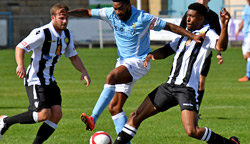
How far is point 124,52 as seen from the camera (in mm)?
8680

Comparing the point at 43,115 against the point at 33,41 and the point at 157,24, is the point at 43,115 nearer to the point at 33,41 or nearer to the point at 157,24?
the point at 33,41

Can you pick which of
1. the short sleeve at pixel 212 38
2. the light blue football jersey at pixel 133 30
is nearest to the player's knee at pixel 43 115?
the light blue football jersey at pixel 133 30

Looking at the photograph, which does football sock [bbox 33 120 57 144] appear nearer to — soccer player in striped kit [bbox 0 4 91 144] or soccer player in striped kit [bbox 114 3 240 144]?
soccer player in striped kit [bbox 0 4 91 144]

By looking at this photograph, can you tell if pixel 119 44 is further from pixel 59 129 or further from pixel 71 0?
pixel 71 0

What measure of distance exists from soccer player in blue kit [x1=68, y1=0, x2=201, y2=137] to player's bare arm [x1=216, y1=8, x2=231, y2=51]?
43.2 inches

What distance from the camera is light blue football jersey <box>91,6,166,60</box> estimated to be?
840 centimetres

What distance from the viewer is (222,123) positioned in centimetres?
1048

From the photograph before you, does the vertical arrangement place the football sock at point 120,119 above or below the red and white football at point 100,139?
above

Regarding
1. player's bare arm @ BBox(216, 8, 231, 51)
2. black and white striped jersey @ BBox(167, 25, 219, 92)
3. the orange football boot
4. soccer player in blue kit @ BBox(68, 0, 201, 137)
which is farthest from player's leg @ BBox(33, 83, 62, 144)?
player's bare arm @ BBox(216, 8, 231, 51)

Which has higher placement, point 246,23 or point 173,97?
point 173,97

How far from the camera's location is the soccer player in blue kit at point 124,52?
8.30 m

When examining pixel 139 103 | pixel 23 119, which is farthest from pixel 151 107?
pixel 139 103

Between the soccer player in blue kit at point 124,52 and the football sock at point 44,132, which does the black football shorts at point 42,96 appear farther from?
the soccer player in blue kit at point 124,52

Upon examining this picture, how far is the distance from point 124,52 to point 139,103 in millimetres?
4488
